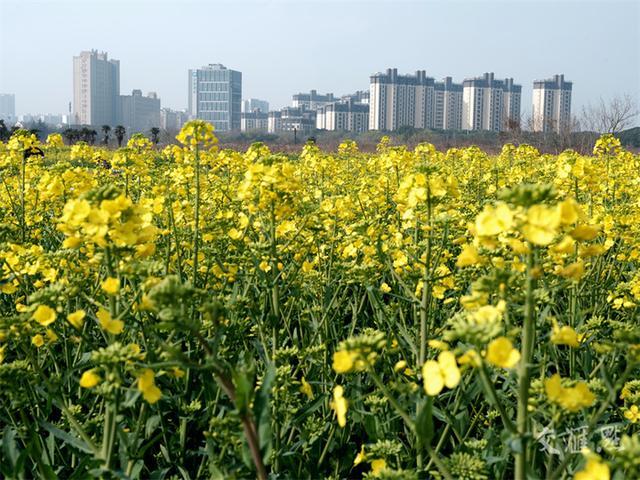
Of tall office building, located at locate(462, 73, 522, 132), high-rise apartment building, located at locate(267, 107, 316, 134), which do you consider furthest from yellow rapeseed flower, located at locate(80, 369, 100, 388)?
tall office building, located at locate(462, 73, 522, 132)

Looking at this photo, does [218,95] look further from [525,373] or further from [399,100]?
[525,373]

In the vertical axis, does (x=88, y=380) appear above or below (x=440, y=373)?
below

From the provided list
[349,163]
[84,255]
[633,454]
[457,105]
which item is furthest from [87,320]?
[457,105]

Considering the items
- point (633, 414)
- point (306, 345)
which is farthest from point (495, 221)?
point (306, 345)

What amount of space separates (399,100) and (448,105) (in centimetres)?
1517

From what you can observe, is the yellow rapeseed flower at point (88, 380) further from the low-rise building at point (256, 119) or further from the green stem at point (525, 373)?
the low-rise building at point (256, 119)

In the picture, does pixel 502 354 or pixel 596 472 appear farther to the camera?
pixel 502 354

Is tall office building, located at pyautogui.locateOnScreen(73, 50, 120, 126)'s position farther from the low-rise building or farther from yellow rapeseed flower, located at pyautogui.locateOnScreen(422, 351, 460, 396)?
yellow rapeseed flower, located at pyautogui.locateOnScreen(422, 351, 460, 396)

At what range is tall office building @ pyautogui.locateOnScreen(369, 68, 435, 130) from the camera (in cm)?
14488

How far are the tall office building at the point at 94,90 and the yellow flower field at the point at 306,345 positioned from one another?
637 feet

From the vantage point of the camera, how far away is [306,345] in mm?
3277

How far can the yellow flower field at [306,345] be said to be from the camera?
4.95ft

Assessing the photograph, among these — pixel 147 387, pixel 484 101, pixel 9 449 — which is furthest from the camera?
pixel 484 101

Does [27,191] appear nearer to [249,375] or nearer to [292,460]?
[292,460]
